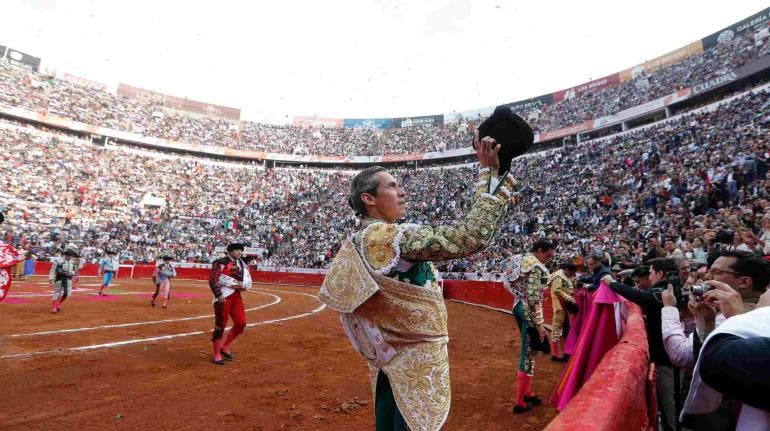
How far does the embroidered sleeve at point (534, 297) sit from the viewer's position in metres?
4.65

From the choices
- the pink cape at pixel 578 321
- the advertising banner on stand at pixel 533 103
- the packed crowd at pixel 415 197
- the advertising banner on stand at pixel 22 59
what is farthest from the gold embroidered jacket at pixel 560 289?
the advertising banner on stand at pixel 22 59

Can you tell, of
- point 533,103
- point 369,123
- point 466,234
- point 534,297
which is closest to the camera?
point 466,234

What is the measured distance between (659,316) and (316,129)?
49757 millimetres

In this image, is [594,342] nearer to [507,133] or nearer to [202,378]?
[507,133]

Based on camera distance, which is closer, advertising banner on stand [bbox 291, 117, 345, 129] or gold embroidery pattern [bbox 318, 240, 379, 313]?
gold embroidery pattern [bbox 318, 240, 379, 313]

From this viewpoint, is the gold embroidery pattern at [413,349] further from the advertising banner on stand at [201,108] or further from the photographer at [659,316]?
the advertising banner on stand at [201,108]

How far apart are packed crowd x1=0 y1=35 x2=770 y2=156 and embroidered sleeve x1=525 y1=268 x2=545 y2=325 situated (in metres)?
24.4

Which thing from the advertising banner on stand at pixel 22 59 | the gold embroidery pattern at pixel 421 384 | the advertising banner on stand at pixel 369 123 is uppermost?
the advertising banner on stand at pixel 22 59

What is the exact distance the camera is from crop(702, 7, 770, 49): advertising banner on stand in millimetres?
22875

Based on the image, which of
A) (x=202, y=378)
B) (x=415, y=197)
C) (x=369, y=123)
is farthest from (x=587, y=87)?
(x=202, y=378)

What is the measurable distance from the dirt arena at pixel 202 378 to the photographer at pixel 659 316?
108cm

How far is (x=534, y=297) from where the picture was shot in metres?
4.82

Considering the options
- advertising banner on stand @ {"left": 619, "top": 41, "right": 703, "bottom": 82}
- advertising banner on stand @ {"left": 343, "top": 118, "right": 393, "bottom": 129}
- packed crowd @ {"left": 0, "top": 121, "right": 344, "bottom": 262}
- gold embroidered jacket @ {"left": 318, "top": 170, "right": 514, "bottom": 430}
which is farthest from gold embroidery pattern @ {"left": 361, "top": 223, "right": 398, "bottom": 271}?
advertising banner on stand @ {"left": 343, "top": 118, "right": 393, "bottom": 129}

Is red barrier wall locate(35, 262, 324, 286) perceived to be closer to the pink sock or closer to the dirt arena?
the dirt arena
